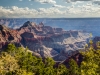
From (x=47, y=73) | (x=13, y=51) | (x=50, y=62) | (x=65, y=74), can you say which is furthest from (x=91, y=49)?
(x=50, y=62)

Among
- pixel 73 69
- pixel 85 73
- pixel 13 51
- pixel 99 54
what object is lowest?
pixel 73 69

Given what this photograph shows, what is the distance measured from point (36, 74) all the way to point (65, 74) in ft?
65.6

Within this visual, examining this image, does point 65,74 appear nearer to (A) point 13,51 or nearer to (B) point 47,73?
(B) point 47,73

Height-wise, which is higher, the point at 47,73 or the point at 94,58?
the point at 94,58

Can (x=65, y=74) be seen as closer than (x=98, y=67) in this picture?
No

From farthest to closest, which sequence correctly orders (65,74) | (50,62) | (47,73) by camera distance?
(50,62)
(65,74)
(47,73)

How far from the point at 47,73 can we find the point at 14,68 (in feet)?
93.1

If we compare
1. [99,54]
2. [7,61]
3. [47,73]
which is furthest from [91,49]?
[47,73]

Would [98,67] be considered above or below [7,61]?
above

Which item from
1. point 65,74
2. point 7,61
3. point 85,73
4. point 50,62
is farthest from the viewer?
point 50,62

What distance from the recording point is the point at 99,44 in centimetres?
3925

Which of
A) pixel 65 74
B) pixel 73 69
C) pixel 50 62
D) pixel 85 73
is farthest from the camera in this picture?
pixel 50 62

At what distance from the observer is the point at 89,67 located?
126 ft

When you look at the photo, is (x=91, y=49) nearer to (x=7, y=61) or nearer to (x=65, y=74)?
(x=7, y=61)
